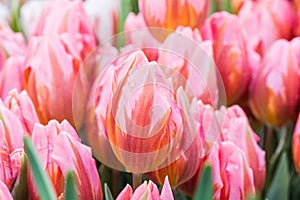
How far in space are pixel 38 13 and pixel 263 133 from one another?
0.76 feet

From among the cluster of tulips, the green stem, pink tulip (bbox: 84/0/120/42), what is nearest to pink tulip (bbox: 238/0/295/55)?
the cluster of tulips

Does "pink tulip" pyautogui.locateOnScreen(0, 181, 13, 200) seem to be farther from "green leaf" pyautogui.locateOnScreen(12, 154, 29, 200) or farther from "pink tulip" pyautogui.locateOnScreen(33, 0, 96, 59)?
"pink tulip" pyautogui.locateOnScreen(33, 0, 96, 59)

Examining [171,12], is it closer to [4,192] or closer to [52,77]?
[52,77]

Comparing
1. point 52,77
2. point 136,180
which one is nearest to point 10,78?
point 52,77

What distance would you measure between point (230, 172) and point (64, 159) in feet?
0.36

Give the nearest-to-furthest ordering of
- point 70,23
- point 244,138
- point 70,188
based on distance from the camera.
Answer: point 70,188, point 244,138, point 70,23

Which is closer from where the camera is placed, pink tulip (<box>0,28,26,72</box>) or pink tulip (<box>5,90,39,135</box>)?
pink tulip (<box>5,90,39,135</box>)

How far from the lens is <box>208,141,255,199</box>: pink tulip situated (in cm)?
47

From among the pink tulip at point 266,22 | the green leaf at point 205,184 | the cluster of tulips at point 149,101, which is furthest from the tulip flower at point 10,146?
the pink tulip at point 266,22

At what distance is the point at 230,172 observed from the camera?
1.56 feet

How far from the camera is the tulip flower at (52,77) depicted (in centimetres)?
52

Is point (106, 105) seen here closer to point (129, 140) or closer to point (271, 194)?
point (129, 140)

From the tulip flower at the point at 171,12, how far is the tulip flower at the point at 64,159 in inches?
6.8

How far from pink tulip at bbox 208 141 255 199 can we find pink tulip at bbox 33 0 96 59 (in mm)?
159
